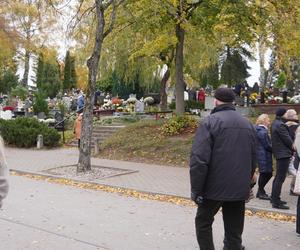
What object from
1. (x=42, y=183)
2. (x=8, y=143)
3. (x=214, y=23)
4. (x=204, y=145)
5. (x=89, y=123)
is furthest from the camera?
(x=8, y=143)

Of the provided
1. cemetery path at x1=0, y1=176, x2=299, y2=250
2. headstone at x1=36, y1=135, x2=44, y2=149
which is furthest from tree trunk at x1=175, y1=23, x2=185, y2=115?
cemetery path at x1=0, y1=176, x2=299, y2=250

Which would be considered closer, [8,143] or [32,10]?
[8,143]

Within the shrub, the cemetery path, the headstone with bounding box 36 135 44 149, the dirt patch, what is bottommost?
the cemetery path

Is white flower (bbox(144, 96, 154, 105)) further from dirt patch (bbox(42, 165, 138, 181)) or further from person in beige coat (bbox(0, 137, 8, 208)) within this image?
person in beige coat (bbox(0, 137, 8, 208))

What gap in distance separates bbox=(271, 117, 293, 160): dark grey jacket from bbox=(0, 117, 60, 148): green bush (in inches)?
497

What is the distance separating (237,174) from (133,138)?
1288 cm

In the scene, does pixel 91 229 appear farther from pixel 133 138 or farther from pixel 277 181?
pixel 133 138

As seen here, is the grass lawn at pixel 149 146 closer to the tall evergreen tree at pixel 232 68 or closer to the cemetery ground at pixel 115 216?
the cemetery ground at pixel 115 216

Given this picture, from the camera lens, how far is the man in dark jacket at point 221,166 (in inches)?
198

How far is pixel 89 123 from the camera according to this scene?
43.5 ft

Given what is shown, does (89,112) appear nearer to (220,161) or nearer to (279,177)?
(279,177)

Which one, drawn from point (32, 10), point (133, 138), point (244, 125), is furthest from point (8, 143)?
point (32, 10)

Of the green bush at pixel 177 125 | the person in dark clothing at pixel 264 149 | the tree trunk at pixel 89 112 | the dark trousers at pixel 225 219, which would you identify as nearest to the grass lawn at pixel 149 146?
the green bush at pixel 177 125

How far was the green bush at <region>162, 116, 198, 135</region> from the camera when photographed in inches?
694
